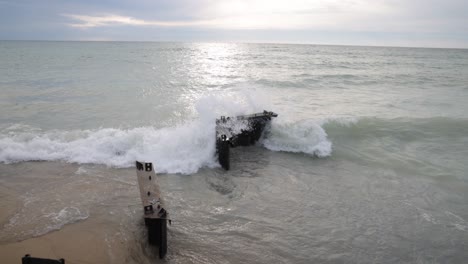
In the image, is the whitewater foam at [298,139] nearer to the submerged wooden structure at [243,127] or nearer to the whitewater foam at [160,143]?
the whitewater foam at [160,143]

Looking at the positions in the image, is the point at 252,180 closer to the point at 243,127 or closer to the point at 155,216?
the point at 243,127

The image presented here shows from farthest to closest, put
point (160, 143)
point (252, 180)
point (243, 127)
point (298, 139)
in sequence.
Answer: point (298, 139) → point (243, 127) → point (160, 143) → point (252, 180)

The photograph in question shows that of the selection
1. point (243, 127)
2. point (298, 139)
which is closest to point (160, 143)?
point (243, 127)

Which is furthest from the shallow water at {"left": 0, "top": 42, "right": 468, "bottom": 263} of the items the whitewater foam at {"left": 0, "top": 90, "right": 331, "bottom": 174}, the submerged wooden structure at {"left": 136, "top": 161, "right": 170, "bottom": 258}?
the submerged wooden structure at {"left": 136, "top": 161, "right": 170, "bottom": 258}

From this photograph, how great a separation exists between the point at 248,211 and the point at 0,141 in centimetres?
906

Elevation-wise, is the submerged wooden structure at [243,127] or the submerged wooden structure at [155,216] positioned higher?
the submerged wooden structure at [243,127]

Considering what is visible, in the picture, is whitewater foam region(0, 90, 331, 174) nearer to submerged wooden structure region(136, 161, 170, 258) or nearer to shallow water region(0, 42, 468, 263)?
shallow water region(0, 42, 468, 263)

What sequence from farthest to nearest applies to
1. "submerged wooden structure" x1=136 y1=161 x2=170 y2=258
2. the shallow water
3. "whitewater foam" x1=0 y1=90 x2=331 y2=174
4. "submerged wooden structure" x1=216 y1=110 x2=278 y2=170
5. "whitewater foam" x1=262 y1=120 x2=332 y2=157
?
"whitewater foam" x1=262 y1=120 x2=332 y2=157 → "submerged wooden structure" x1=216 y1=110 x2=278 y2=170 → "whitewater foam" x1=0 y1=90 x2=331 y2=174 → the shallow water → "submerged wooden structure" x1=136 y1=161 x2=170 y2=258

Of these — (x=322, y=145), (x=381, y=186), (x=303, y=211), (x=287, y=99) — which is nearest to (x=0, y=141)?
(x=303, y=211)

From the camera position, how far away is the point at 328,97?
72.0 ft

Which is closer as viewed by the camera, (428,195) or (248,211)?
(248,211)

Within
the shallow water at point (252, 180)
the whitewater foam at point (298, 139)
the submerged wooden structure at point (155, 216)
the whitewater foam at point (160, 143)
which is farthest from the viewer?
the whitewater foam at point (298, 139)

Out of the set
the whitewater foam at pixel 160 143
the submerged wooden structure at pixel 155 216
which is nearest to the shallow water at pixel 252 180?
the whitewater foam at pixel 160 143

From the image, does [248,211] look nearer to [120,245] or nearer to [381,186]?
[120,245]
